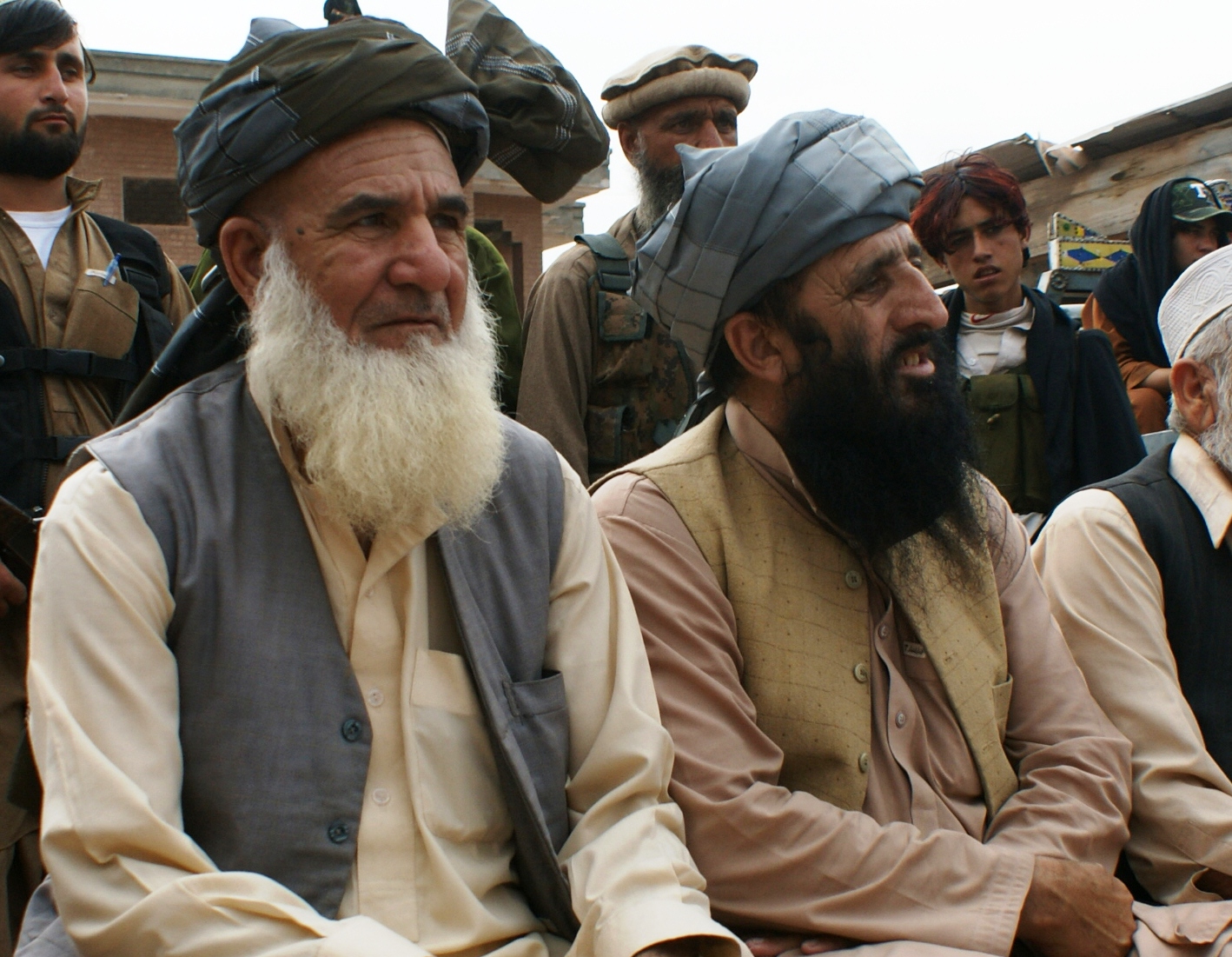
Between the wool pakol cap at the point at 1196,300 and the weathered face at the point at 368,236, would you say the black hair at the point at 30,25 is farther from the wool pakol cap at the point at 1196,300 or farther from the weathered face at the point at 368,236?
the wool pakol cap at the point at 1196,300

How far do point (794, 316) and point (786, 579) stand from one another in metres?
0.62

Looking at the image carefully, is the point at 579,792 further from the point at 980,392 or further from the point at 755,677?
the point at 980,392

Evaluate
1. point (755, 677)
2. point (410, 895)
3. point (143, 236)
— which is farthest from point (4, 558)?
point (755, 677)

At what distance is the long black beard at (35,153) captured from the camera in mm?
3537

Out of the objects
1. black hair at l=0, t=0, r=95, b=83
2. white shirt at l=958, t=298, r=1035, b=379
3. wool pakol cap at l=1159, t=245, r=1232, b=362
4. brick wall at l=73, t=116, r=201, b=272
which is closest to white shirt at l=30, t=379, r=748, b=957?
wool pakol cap at l=1159, t=245, r=1232, b=362

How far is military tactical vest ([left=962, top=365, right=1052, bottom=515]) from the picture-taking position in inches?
175

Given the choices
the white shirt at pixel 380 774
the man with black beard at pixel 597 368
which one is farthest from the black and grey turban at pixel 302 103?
the man with black beard at pixel 597 368

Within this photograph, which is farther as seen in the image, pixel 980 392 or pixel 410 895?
pixel 980 392

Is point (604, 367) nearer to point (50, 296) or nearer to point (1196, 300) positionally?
point (50, 296)

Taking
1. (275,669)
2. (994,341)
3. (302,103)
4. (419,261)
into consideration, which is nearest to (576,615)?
(275,669)

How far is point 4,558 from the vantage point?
115 inches

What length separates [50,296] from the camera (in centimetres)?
341

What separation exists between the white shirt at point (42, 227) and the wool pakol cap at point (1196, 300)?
3.12 meters

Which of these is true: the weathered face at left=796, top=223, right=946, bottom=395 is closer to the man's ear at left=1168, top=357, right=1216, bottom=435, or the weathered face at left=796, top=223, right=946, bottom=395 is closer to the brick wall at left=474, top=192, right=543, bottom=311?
the man's ear at left=1168, top=357, right=1216, bottom=435
